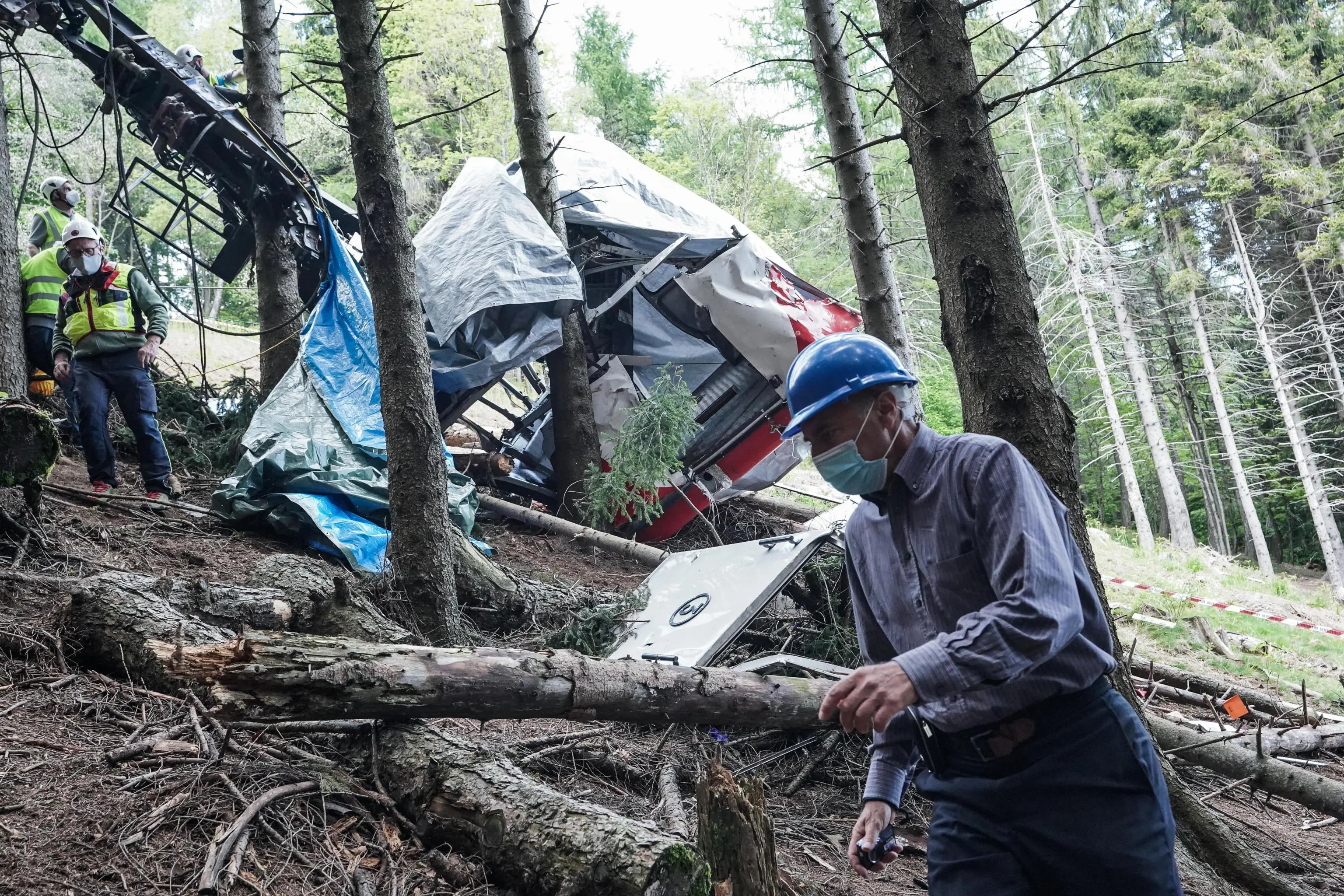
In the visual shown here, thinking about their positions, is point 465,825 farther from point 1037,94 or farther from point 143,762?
point 1037,94

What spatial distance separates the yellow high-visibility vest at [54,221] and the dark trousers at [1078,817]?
894 centimetres

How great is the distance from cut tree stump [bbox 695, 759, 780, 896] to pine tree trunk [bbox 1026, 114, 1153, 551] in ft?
74.8

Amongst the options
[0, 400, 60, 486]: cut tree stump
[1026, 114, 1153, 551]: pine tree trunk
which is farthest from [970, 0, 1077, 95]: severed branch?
[1026, 114, 1153, 551]: pine tree trunk

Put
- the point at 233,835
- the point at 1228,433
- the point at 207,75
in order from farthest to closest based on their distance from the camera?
the point at 1228,433 → the point at 207,75 → the point at 233,835

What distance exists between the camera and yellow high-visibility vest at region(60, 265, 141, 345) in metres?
6.77

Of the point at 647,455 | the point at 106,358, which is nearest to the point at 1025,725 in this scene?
the point at 647,455

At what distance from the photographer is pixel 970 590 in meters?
2.07

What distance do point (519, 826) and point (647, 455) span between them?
17.5 ft

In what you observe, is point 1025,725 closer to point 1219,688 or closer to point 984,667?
point 984,667

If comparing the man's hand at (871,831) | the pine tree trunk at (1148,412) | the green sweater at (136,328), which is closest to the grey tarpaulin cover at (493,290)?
the green sweater at (136,328)

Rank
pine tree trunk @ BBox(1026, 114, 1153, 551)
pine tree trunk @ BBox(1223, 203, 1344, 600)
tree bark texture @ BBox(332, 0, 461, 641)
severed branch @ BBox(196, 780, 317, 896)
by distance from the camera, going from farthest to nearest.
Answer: pine tree trunk @ BBox(1026, 114, 1153, 551)
pine tree trunk @ BBox(1223, 203, 1344, 600)
tree bark texture @ BBox(332, 0, 461, 641)
severed branch @ BBox(196, 780, 317, 896)

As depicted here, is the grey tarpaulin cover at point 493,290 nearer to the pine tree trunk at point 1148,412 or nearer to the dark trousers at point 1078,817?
the dark trousers at point 1078,817

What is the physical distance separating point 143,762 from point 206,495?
4.63m

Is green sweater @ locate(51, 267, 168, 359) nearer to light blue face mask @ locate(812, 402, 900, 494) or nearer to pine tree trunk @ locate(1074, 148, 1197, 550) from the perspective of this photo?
light blue face mask @ locate(812, 402, 900, 494)
